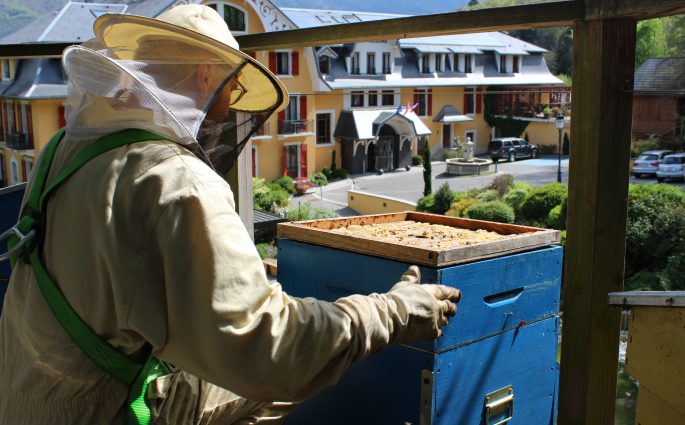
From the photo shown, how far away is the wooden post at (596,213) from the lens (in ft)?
6.10

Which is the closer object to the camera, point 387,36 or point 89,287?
point 89,287

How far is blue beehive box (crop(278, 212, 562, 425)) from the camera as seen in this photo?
2176 mm

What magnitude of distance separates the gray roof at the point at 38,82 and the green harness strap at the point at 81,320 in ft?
71.5

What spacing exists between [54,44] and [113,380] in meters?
2.07

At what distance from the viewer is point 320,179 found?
29.0 m

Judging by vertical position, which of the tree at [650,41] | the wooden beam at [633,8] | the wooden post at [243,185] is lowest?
the wooden post at [243,185]

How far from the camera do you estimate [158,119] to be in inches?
64.5

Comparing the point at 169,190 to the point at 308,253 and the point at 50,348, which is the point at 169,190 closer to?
the point at 50,348

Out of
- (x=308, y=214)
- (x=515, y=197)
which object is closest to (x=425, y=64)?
(x=308, y=214)

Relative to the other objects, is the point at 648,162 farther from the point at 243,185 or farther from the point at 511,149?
the point at 243,185

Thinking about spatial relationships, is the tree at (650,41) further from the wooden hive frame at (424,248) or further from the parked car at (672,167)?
the wooden hive frame at (424,248)

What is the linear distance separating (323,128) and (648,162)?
43.3 ft

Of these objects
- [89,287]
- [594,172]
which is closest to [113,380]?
[89,287]

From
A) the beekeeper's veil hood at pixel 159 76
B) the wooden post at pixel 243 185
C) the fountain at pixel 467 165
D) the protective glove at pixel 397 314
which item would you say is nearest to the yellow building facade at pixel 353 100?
the fountain at pixel 467 165
